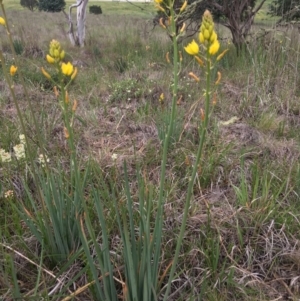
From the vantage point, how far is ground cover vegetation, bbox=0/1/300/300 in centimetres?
115

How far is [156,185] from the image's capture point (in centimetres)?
214

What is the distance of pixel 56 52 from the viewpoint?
2.97 ft

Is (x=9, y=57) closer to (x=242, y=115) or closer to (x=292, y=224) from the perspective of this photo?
(x=242, y=115)

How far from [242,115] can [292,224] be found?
1.63 meters

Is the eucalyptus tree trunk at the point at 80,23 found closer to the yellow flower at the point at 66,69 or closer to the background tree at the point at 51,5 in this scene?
the yellow flower at the point at 66,69

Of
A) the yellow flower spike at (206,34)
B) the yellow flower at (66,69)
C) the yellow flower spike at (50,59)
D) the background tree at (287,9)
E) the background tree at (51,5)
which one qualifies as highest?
the yellow flower spike at (206,34)

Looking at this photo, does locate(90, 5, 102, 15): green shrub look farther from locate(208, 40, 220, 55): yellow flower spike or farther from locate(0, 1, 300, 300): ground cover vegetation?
locate(208, 40, 220, 55): yellow flower spike

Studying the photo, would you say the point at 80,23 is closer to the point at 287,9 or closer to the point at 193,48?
the point at 287,9

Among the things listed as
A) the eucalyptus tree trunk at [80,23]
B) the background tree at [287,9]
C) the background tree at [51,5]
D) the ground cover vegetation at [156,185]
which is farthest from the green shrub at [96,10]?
the ground cover vegetation at [156,185]

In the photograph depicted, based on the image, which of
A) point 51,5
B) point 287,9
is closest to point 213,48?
point 287,9

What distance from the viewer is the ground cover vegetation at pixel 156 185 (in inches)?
45.4

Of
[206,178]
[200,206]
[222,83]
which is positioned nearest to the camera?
[200,206]

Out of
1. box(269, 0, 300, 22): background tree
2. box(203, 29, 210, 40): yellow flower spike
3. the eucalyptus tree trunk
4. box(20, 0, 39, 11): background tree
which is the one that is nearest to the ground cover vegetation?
box(203, 29, 210, 40): yellow flower spike

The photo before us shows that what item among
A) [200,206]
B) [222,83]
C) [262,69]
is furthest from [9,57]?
[200,206]
